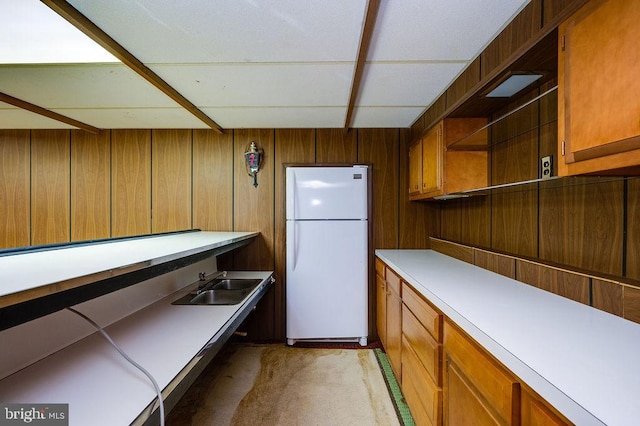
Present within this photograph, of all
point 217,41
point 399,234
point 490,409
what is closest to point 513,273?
point 490,409

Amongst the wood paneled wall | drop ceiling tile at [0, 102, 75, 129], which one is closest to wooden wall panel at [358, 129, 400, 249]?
the wood paneled wall

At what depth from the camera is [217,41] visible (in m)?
1.48

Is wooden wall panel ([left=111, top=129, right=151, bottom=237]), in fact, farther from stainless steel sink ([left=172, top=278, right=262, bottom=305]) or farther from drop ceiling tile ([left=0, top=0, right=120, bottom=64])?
drop ceiling tile ([left=0, top=0, right=120, bottom=64])

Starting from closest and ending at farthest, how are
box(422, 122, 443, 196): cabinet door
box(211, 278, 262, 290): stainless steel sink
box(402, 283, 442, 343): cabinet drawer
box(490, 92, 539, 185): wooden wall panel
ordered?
box(402, 283, 442, 343): cabinet drawer < box(490, 92, 539, 185): wooden wall panel < box(422, 122, 443, 196): cabinet door < box(211, 278, 262, 290): stainless steel sink

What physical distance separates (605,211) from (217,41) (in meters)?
2.01

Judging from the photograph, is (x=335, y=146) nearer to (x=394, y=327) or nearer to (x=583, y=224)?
(x=394, y=327)

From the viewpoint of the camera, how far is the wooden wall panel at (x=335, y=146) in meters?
3.00

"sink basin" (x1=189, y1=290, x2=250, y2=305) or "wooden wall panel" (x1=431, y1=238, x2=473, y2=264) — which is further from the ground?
"wooden wall panel" (x1=431, y1=238, x2=473, y2=264)

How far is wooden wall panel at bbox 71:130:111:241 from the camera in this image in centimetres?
304

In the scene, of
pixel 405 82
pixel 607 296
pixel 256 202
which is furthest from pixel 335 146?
pixel 607 296

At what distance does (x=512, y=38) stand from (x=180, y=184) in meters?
3.04

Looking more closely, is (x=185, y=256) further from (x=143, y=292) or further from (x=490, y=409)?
(x=490, y=409)

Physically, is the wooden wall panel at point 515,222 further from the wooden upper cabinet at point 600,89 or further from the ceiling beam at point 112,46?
the ceiling beam at point 112,46

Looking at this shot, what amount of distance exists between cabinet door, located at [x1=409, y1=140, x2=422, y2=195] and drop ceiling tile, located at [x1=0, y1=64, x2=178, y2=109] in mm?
2213
